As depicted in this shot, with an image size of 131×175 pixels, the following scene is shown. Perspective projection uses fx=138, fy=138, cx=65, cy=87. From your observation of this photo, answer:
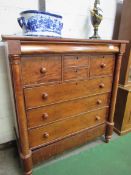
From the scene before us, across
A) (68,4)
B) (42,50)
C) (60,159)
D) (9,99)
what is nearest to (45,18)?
(42,50)

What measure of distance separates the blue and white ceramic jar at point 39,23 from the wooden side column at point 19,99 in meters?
0.23

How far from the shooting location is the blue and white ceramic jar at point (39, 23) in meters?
1.00

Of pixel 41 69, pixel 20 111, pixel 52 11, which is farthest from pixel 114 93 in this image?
pixel 52 11

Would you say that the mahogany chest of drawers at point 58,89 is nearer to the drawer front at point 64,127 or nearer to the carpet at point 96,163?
the drawer front at point 64,127

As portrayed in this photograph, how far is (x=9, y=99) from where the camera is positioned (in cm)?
153

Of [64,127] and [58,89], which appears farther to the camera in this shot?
[64,127]

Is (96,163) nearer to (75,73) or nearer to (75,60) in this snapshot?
(75,73)

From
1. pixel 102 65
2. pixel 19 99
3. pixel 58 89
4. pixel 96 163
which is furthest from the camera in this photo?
pixel 96 163

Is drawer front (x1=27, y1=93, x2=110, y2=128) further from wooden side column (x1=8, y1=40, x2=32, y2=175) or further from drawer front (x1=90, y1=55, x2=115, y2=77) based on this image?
drawer front (x1=90, y1=55, x2=115, y2=77)

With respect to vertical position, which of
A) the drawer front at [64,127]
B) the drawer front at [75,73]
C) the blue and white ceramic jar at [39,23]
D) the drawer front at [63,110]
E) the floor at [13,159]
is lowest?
the floor at [13,159]

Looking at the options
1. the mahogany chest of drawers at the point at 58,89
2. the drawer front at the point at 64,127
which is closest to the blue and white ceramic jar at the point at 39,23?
the mahogany chest of drawers at the point at 58,89

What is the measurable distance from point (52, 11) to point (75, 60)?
675 millimetres

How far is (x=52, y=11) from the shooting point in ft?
4.77

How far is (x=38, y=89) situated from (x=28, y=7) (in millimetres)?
870
